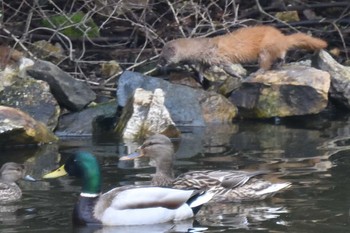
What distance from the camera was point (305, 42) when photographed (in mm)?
14750

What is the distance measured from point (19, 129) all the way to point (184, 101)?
2457 mm

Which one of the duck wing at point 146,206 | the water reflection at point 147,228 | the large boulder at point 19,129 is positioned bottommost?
the water reflection at point 147,228

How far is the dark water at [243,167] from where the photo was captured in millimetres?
8406

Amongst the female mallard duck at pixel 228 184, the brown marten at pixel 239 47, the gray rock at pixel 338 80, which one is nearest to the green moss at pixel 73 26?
the brown marten at pixel 239 47

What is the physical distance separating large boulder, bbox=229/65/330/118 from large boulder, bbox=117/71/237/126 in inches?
9.1

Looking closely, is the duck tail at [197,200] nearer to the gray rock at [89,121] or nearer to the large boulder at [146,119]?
the large boulder at [146,119]

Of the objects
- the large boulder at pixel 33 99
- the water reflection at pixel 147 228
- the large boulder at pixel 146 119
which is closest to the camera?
the water reflection at pixel 147 228

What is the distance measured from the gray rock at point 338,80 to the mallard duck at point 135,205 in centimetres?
582

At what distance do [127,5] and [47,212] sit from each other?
22.2 feet

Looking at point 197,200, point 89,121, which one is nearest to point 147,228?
point 197,200

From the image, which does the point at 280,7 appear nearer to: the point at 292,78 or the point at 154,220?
Result: the point at 292,78

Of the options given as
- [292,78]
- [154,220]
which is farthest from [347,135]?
[154,220]

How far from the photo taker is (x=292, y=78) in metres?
14.0

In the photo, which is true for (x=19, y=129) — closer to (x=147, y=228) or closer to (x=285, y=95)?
(x=285, y=95)
